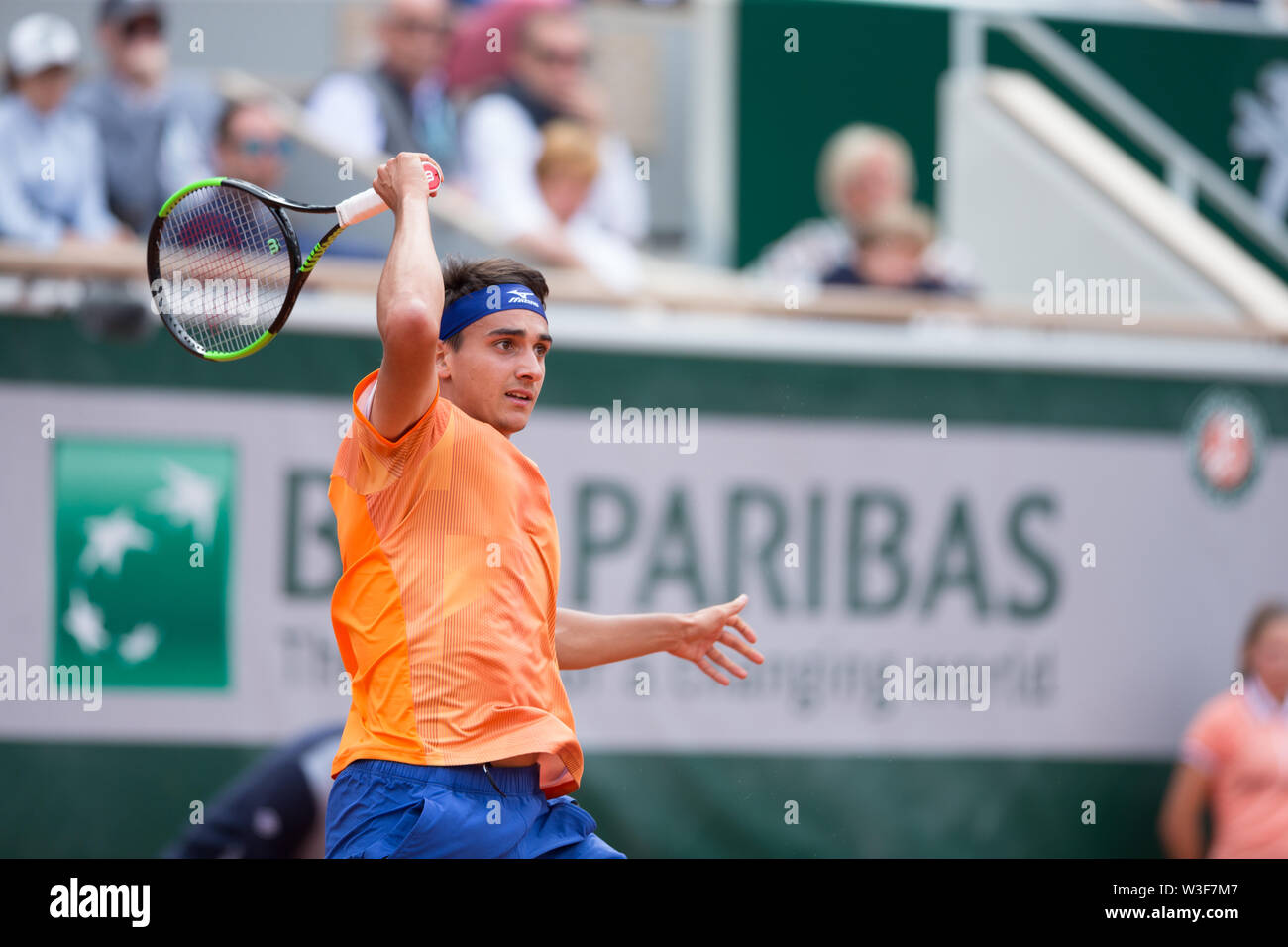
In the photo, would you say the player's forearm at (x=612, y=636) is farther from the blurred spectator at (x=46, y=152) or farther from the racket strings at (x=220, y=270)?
the blurred spectator at (x=46, y=152)

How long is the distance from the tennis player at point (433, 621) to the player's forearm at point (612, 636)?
37cm

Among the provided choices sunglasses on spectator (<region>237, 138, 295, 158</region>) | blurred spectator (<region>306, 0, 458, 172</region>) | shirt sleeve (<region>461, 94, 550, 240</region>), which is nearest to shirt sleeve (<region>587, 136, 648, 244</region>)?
shirt sleeve (<region>461, 94, 550, 240</region>)

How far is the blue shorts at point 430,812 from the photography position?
10.8ft

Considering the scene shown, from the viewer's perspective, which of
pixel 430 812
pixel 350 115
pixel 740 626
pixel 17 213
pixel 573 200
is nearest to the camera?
pixel 430 812

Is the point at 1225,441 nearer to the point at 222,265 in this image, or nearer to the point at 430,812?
the point at 222,265

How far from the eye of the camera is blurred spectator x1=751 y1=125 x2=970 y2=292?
24.6 feet

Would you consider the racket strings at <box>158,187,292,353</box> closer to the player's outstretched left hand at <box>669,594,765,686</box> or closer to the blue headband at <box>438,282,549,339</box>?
the blue headband at <box>438,282,549,339</box>

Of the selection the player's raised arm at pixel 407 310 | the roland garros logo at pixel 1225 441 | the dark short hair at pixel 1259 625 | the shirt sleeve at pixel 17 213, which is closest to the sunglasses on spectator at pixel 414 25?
the shirt sleeve at pixel 17 213

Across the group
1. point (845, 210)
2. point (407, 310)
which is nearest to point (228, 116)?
point (845, 210)

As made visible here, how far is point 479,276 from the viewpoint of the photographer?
146 inches

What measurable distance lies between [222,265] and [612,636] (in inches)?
48.8

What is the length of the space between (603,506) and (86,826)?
7.84ft

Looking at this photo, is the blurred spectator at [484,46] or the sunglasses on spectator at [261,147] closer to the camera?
the sunglasses on spectator at [261,147]
